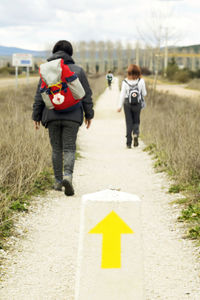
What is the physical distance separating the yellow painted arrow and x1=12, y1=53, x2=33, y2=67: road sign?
105 feet

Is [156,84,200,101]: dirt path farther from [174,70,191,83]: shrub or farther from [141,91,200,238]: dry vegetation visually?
[174,70,191,83]: shrub

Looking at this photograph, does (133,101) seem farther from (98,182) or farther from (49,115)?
(49,115)

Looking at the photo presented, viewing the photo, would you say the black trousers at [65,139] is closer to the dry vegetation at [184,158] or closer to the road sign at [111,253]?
the dry vegetation at [184,158]

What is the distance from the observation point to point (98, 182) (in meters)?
7.25

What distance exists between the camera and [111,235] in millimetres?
2346

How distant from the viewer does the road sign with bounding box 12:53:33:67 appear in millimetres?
33459

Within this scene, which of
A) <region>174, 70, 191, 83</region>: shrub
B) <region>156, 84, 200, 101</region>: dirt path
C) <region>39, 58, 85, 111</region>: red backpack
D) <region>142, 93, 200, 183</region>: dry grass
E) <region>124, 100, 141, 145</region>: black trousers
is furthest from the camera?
<region>174, 70, 191, 83</region>: shrub

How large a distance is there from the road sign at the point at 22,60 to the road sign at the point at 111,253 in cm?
3205

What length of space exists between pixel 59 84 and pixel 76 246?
1.81m

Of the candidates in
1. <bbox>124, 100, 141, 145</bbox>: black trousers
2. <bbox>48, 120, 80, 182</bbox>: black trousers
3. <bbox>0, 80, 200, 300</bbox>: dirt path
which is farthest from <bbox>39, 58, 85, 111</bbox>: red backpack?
<bbox>124, 100, 141, 145</bbox>: black trousers

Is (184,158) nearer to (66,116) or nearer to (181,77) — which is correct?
(66,116)

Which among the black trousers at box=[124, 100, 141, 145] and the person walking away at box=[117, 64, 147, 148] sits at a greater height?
the person walking away at box=[117, 64, 147, 148]

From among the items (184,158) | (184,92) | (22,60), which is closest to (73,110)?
(184,158)

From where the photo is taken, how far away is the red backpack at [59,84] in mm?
5305
